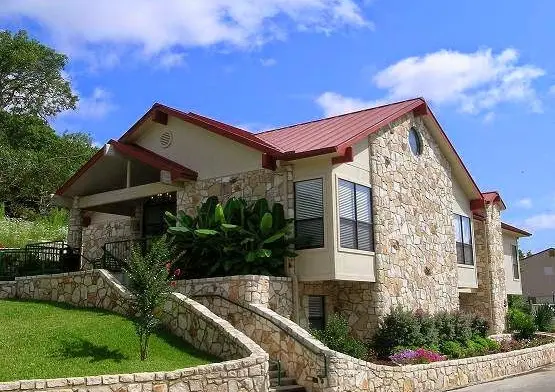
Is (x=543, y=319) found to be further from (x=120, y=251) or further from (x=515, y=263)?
(x=120, y=251)

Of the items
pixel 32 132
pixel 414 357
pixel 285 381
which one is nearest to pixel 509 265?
pixel 414 357

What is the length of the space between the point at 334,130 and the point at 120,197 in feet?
23.6

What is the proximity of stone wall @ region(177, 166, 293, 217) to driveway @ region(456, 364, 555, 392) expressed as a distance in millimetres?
6874

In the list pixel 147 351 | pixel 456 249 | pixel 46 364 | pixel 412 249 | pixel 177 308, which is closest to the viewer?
pixel 46 364

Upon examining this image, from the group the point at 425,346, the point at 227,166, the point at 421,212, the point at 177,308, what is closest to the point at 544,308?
the point at 421,212

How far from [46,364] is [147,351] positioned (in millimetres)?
2048

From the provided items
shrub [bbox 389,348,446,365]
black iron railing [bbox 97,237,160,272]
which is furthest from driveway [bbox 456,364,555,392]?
black iron railing [bbox 97,237,160,272]

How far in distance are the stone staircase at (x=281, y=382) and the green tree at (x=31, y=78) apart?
36059 mm

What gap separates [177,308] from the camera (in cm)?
1519

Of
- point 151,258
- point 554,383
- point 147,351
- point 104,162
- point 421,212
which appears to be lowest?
point 554,383

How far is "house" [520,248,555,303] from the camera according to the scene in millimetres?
51875

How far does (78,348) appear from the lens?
12.8 m

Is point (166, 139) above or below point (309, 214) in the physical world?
above

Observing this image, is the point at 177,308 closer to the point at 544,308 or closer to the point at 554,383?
the point at 554,383
